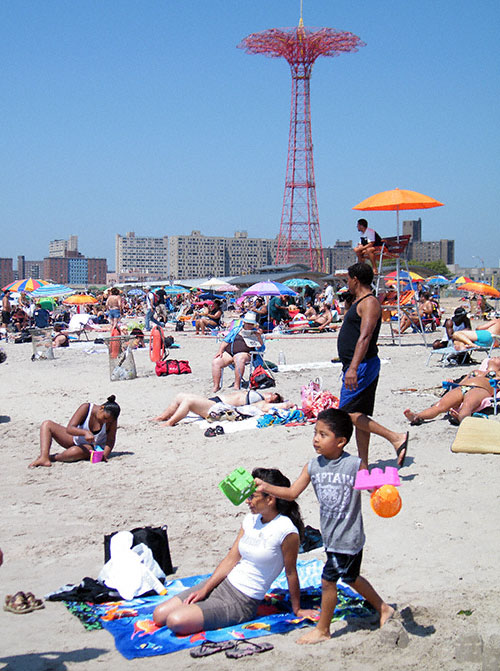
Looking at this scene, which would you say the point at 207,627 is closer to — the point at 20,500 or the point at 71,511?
the point at 71,511

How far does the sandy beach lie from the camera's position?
330 cm

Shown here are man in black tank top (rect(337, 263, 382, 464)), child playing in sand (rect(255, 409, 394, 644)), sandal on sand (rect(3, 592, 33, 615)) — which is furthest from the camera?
man in black tank top (rect(337, 263, 382, 464))

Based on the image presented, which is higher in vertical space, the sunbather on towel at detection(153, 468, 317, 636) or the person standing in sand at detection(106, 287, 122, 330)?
the person standing in sand at detection(106, 287, 122, 330)

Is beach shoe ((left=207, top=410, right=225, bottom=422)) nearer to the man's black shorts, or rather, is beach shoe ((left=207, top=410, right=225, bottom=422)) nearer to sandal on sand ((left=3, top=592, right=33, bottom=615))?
sandal on sand ((left=3, top=592, right=33, bottom=615))

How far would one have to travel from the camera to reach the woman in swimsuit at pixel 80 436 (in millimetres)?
7312

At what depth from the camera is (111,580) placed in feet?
13.5

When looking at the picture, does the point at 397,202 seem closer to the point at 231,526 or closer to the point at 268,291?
the point at 268,291

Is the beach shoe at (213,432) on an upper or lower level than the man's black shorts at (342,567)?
lower

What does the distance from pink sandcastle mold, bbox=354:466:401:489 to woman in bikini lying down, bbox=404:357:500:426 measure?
12.7ft

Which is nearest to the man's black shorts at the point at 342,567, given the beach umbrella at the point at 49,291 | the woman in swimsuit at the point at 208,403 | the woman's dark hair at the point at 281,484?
the woman's dark hair at the point at 281,484

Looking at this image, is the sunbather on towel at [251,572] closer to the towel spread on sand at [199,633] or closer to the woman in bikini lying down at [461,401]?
the towel spread on sand at [199,633]

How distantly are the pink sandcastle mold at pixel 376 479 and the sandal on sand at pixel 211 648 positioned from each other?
961 mm

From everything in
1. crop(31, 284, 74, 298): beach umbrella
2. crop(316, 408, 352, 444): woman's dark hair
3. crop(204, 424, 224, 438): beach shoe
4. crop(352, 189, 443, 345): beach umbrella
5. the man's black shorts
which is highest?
crop(352, 189, 443, 345): beach umbrella

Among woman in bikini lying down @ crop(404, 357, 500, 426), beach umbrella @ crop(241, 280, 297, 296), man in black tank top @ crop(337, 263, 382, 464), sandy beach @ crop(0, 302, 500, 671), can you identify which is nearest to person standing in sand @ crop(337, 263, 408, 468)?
man in black tank top @ crop(337, 263, 382, 464)
